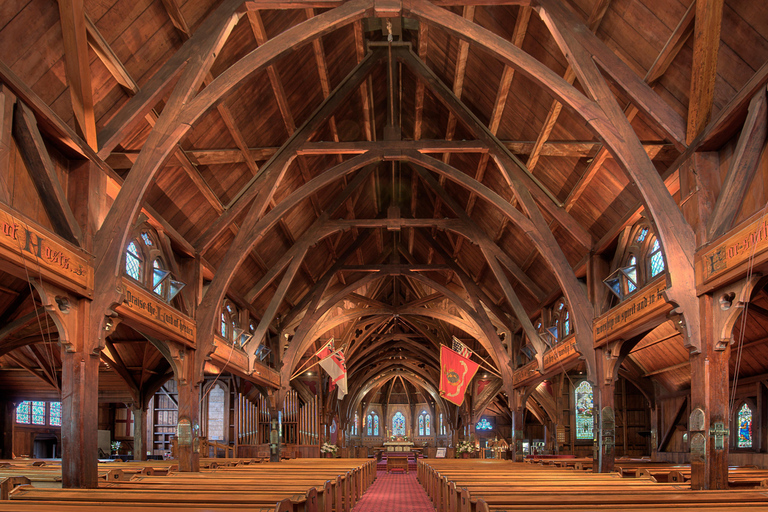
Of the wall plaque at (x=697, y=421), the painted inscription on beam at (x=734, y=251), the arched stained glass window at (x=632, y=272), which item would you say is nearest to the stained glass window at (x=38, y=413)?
the arched stained glass window at (x=632, y=272)

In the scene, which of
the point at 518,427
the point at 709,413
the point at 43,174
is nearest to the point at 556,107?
the point at 709,413

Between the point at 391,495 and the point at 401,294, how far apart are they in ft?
46.7

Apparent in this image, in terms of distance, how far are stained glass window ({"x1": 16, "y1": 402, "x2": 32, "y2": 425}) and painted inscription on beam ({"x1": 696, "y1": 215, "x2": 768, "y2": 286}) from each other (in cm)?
1991

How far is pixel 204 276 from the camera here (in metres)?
15.5

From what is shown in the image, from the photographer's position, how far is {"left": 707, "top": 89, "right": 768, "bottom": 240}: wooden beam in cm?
755

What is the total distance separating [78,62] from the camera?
313 inches

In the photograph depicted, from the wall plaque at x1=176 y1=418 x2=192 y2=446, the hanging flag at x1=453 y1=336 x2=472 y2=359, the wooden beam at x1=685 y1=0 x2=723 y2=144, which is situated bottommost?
the wall plaque at x1=176 y1=418 x2=192 y2=446

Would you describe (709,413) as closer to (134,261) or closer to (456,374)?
(134,261)

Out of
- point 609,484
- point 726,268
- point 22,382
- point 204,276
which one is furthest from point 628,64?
point 22,382

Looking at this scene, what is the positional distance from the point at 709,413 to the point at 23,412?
65.9 ft

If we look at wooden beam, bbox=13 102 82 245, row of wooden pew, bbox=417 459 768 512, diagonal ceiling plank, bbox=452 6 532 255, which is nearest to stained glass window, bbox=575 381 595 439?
diagonal ceiling plank, bbox=452 6 532 255

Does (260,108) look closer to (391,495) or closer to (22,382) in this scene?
(391,495)

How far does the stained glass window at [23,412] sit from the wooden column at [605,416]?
17.2 metres

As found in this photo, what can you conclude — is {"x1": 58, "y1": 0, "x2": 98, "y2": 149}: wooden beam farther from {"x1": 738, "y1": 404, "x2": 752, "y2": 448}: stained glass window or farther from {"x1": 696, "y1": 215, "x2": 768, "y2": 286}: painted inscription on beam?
{"x1": 738, "y1": 404, "x2": 752, "y2": 448}: stained glass window
